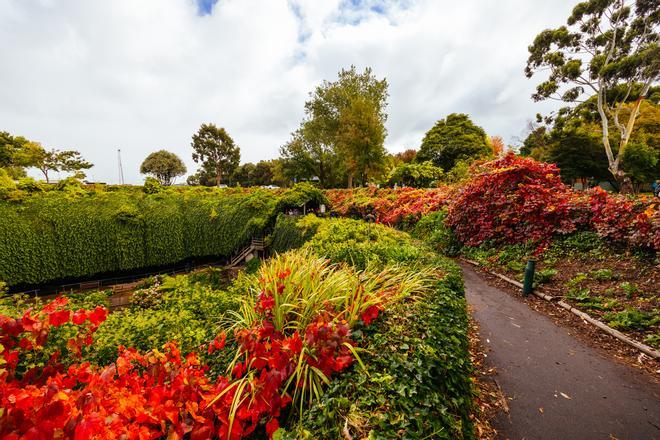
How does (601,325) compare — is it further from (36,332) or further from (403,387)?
(36,332)

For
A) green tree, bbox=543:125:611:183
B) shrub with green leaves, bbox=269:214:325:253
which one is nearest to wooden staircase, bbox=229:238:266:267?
shrub with green leaves, bbox=269:214:325:253

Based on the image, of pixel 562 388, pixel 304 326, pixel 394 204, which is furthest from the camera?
pixel 394 204

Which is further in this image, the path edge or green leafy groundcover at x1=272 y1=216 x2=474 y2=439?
the path edge

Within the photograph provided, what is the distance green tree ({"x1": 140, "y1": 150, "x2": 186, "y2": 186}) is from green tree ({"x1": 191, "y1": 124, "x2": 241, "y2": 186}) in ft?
24.8

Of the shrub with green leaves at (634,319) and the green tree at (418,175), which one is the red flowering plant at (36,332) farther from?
the green tree at (418,175)

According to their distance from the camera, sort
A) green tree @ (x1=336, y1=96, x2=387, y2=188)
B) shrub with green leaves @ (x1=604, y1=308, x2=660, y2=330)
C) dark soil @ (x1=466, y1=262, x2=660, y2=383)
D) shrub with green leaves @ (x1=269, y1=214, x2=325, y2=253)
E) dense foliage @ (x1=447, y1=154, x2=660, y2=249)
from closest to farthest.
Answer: dark soil @ (x1=466, y1=262, x2=660, y2=383) < shrub with green leaves @ (x1=604, y1=308, x2=660, y2=330) < dense foliage @ (x1=447, y1=154, x2=660, y2=249) < shrub with green leaves @ (x1=269, y1=214, x2=325, y2=253) < green tree @ (x1=336, y1=96, x2=387, y2=188)

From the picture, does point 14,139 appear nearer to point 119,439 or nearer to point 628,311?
point 119,439

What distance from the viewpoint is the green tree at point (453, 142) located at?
2494 centimetres

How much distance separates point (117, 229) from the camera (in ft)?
44.3

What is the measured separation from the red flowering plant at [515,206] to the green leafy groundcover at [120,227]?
922 centimetres

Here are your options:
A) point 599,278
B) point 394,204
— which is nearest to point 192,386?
point 599,278

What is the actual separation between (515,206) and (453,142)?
773 inches

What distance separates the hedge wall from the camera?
37.8ft

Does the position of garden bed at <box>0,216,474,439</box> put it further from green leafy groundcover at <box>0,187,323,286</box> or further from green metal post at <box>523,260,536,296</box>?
green leafy groundcover at <box>0,187,323,286</box>
